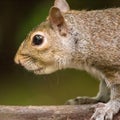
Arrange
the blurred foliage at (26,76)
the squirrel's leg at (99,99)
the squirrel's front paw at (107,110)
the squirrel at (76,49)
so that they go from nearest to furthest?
the squirrel's front paw at (107,110) < the squirrel at (76,49) < the squirrel's leg at (99,99) < the blurred foliage at (26,76)

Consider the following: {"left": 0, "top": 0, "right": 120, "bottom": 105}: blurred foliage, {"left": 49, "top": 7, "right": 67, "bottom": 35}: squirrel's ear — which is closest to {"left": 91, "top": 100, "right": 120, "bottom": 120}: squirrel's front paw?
{"left": 49, "top": 7, "right": 67, "bottom": 35}: squirrel's ear

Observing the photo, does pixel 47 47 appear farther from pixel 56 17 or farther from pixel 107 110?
pixel 107 110

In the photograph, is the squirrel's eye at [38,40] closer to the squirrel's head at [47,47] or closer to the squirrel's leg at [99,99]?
the squirrel's head at [47,47]

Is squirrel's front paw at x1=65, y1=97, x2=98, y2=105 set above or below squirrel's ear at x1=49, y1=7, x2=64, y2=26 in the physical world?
below

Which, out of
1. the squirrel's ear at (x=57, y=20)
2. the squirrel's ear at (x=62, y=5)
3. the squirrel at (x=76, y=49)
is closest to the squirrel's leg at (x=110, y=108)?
the squirrel at (x=76, y=49)

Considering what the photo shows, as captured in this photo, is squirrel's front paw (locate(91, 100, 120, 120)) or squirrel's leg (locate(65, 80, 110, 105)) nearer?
squirrel's front paw (locate(91, 100, 120, 120))

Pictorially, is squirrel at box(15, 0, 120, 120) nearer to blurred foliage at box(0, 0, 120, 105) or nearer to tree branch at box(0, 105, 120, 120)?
tree branch at box(0, 105, 120, 120)
